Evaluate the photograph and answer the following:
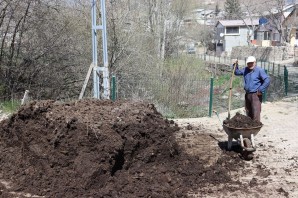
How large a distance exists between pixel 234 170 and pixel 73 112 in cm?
298

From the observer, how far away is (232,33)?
267 feet

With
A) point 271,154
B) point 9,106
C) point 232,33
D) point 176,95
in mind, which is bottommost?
point 271,154

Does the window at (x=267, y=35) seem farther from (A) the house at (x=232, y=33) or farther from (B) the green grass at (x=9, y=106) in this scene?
(B) the green grass at (x=9, y=106)

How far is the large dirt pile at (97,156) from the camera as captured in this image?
6129 mm

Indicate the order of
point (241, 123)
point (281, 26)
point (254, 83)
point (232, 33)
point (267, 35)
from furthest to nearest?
1. point (232, 33)
2. point (267, 35)
3. point (281, 26)
4. point (254, 83)
5. point (241, 123)

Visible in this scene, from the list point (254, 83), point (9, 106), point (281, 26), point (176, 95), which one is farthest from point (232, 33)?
point (254, 83)

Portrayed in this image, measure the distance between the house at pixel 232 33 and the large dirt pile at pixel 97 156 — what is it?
7057 centimetres

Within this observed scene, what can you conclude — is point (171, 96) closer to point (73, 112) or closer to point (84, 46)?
point (84, 46)

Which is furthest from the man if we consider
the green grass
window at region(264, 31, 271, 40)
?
window at region(264, 31, 271, 40)

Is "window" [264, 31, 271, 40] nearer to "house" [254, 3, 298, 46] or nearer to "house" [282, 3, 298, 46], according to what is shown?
"house" [254, 3, 298, 46]

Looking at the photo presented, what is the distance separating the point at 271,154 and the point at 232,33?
7572 cm

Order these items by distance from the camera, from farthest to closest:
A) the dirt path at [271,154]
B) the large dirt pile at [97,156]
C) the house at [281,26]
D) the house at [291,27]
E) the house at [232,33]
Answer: the house at [232,33] < the house at [291,27] < the house at [281,26] < the dirt path at [271,154] < the large dirt pile at [97,156]

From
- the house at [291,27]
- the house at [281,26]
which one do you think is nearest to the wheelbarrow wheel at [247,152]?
the house at [281,26]

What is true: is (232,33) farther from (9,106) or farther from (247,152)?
(247,152)
